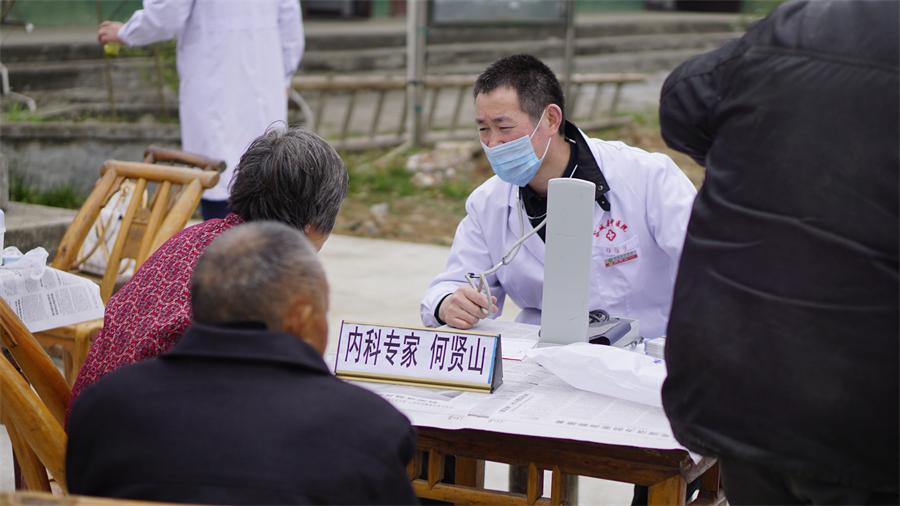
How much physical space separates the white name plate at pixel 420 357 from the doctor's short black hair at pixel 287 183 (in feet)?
0.81

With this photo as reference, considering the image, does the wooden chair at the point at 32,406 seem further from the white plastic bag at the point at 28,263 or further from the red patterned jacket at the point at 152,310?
the white plastic bag at the point at 28,263

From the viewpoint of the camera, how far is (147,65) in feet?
23.1

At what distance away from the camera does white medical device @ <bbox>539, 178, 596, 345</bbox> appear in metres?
2.46

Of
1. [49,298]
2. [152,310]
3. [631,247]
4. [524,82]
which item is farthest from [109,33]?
[152,310]

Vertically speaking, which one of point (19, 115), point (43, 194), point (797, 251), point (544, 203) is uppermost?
point (797, 251)

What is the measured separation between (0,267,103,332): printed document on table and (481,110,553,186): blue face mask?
43.8 inches

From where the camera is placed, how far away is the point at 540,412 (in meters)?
2.12

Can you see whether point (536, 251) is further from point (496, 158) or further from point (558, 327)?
point (558, 327)

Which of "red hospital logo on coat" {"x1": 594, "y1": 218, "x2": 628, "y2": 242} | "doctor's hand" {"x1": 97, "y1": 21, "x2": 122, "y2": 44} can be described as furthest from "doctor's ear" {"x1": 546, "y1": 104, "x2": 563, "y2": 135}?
"doctor's hand" {"x1": 97, "y1": 21, "x2": 122, "y2": 44}

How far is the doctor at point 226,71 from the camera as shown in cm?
483

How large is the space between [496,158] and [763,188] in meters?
1.40

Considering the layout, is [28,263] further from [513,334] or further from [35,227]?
[35,227]

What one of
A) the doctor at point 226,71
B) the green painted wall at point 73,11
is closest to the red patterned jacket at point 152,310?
the doctor at point 226,71

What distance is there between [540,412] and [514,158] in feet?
3.16
